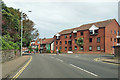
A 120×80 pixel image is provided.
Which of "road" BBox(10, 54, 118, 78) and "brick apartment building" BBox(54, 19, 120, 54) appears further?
"brick apartment building" BBox(54, 19, 120, 54)

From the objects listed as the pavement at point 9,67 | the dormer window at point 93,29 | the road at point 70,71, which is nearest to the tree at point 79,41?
the dormer window at point 93,29

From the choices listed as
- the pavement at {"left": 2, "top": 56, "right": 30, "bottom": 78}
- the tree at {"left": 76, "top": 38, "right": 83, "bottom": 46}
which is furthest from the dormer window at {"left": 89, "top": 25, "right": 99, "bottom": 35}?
the pavement at {"left": 2, "top": 56, "right": 30, "bottom": 78}

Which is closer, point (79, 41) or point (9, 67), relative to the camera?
point (9, 67)

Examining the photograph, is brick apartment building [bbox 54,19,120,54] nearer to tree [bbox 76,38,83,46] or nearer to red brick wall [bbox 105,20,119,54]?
red brick wall [bbox 105,20,119,54]

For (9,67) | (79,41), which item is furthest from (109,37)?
(9,67)

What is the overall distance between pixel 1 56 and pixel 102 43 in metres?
38.9

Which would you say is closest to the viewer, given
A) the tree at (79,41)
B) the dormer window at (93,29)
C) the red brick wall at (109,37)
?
the red brick wall at (109,37)

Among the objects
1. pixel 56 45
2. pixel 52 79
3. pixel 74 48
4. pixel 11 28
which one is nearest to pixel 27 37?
pixel 11 28

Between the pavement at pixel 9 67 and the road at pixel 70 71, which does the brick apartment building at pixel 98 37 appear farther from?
the pavement at pixel 9 67

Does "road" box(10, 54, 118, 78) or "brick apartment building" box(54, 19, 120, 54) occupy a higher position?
"brick apartment building" box(54, 19, 120, 54)

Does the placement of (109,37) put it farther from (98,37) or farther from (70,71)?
(70,71)

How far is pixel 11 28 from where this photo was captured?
26.0 m

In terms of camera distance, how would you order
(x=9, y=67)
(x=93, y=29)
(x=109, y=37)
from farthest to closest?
(x=93, y=29) < (x=109, y=37) < (x=9, y=67)

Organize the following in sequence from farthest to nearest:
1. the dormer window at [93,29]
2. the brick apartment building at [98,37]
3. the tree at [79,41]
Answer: the tree at [79,41], the dormer window at [93,29], the brick apartment building at [98,37]
